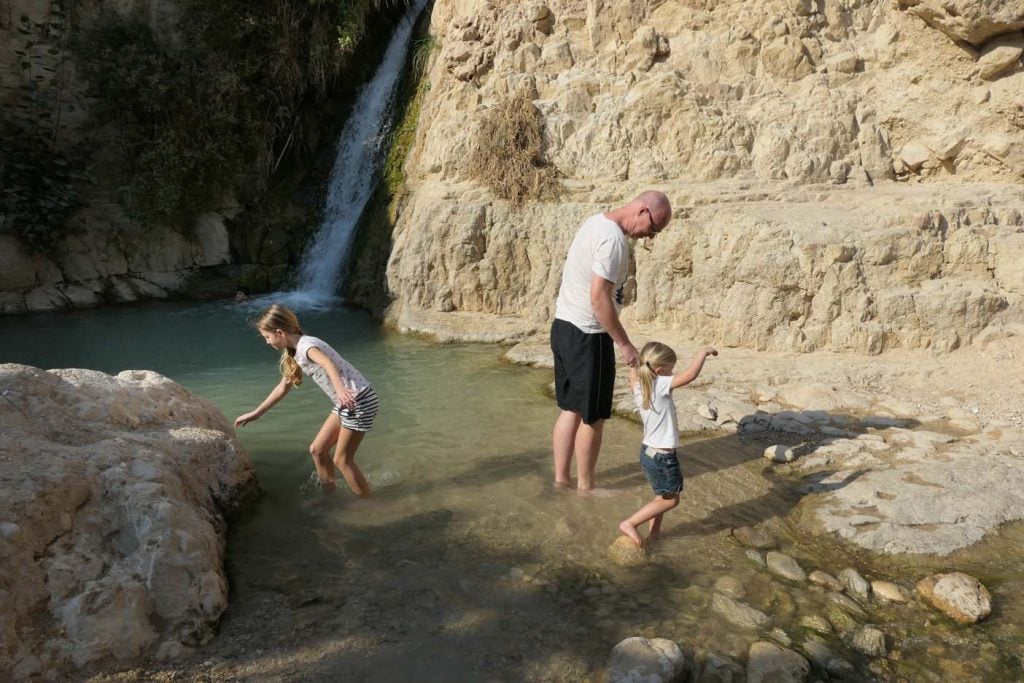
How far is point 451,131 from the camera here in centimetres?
888

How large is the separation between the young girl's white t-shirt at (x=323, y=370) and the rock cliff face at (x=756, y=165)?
4.23 m

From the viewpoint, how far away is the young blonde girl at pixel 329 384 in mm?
3736

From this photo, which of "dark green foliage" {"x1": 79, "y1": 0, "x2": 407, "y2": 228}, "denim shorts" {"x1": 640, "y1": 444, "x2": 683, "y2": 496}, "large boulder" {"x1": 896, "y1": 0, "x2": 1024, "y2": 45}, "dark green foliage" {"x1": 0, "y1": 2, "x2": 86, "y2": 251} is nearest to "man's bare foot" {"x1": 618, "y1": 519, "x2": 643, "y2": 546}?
"denim shorts" {"x1": 640, "y1": 444, "x2": 683, "y2": 496}

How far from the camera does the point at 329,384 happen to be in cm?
390

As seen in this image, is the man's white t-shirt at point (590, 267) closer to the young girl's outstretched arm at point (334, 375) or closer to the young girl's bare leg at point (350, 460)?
the young girl's outstretched arm at point (334, 375)

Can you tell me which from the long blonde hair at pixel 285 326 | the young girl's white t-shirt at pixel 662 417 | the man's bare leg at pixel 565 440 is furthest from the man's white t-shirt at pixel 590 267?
the long blonde hair at pixel 285 326

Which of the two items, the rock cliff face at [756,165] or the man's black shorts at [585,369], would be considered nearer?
the man's black shorts at [585,369]

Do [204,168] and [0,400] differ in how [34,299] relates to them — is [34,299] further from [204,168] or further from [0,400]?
[0,400]

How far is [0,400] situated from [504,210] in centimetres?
576

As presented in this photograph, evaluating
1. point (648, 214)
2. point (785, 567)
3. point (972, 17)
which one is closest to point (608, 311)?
point (648, 214)

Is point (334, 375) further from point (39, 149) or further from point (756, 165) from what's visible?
point (39, 149)

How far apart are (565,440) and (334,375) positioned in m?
1.45

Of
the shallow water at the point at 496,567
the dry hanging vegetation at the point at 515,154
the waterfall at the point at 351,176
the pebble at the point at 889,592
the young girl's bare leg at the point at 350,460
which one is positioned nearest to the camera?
the shallow water at the point at 496,567

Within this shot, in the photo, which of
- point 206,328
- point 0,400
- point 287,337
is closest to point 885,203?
point 287,337
